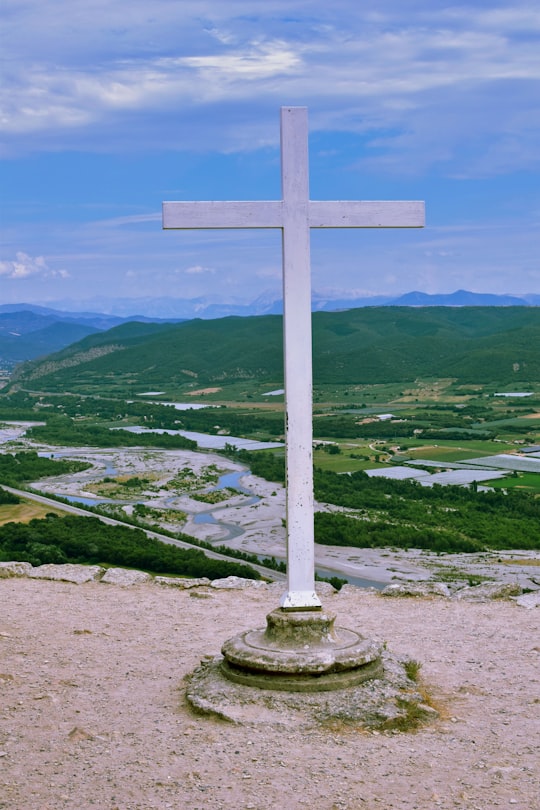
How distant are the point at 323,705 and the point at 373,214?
14.7 feet

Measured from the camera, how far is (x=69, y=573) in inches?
515

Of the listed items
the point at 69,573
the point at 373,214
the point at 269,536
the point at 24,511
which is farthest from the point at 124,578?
the point at 24,511

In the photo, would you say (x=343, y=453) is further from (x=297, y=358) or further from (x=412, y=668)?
(x=297, y=358)

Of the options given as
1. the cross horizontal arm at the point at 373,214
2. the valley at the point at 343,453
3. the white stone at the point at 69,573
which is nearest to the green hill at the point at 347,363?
the valley at the point at 343,453

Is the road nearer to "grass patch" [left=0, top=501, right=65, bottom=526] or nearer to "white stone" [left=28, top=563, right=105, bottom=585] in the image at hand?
"grass patch" [left=0, top=501, right=65, bottom=526]

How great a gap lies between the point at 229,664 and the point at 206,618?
8.80ft

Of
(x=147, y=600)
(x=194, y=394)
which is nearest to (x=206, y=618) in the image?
(x=147, y=600)

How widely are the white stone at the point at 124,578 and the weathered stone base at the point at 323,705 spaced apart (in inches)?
179

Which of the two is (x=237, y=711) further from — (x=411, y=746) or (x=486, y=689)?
(x=486, y=689)

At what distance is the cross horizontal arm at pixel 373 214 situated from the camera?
8891mm

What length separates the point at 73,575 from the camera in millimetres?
12938

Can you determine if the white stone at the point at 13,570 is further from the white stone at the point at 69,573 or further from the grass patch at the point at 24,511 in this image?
the grass patch at the point at 24,511

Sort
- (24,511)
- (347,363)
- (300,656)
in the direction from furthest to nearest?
(347,363) → (24,511) → (300,656)

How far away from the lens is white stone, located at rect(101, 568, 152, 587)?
12688 mm
